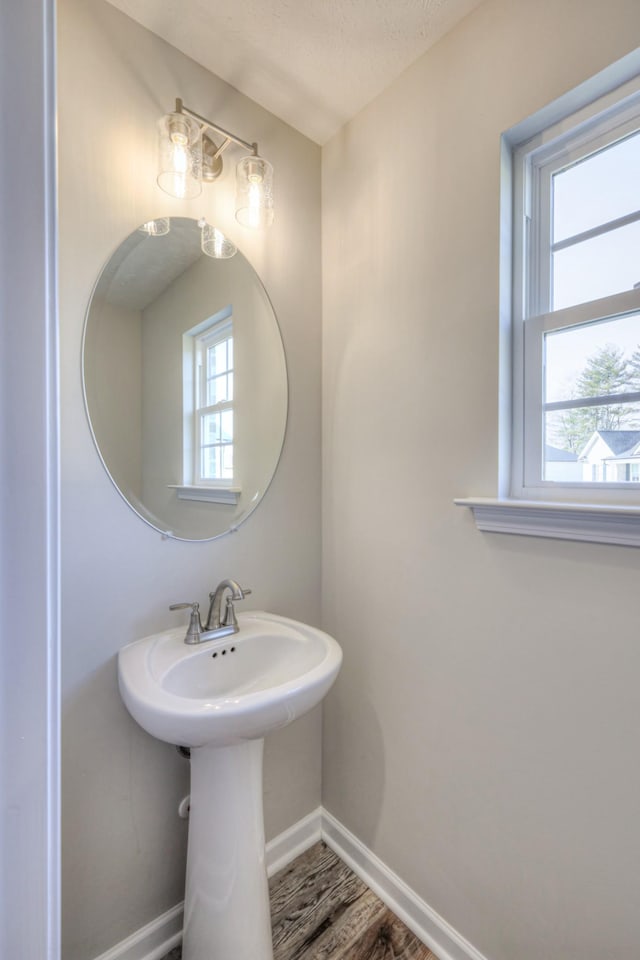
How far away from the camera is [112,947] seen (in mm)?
1071

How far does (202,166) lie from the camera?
1.17 meters

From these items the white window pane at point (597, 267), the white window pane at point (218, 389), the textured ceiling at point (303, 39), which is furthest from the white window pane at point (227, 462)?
the textured ceiling at point (303, 39)

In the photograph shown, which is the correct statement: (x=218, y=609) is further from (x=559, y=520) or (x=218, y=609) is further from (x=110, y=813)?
(x=559, y=520)

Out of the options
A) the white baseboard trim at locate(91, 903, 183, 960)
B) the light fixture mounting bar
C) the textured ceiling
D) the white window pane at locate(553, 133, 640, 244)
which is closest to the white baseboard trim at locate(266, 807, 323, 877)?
the white baseboard trim at locate(91, 903, 183, 960)

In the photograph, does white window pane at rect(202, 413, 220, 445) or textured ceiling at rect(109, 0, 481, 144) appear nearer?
textured ceiling at rect(109, 0, 481, 144)

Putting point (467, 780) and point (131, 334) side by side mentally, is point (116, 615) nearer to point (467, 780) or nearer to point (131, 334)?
point (131, 334)

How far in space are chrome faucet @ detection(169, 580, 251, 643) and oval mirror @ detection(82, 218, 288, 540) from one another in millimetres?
174

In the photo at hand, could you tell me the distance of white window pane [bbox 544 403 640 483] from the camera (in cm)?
91

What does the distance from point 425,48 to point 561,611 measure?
151 centimetres

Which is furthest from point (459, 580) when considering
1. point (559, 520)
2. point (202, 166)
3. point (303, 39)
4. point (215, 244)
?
point (303, 39)

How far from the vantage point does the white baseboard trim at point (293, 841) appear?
138 centimetres

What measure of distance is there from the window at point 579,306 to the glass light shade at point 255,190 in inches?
26.2

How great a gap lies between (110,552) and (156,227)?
861mm

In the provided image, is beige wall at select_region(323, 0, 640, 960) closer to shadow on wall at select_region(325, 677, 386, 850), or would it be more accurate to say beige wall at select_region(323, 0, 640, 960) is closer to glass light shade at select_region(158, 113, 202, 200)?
shadow on wall at select_region(325, 677, 386, 850)
